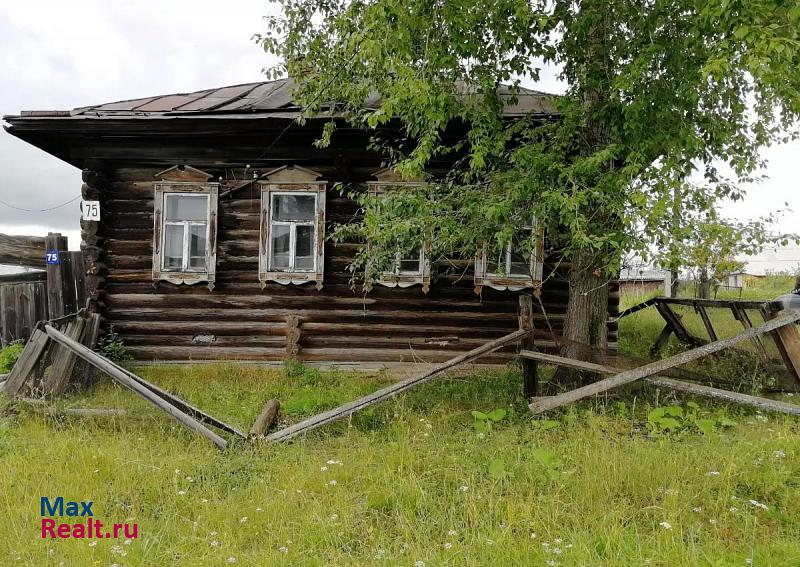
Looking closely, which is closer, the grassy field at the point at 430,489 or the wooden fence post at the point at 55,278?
the grassy field at the point at 430,489

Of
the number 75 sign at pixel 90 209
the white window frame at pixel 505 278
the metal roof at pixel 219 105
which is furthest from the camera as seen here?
the white window frame at pixel 505 278

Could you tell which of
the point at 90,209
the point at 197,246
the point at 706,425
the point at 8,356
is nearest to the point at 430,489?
the point at 706,425

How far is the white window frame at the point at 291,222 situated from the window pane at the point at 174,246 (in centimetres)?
125

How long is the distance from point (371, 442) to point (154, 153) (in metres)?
5.58

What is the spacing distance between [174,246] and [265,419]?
3.98 m

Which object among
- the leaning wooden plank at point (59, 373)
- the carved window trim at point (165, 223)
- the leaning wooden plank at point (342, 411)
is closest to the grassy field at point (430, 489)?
the leaning wooden plank at point (342, 411)

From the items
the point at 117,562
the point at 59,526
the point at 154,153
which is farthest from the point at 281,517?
the point at 154,153

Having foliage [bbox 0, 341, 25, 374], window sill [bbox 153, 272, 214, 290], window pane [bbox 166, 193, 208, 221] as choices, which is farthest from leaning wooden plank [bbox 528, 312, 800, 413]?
foliage [bbox 0, 341, 25, 374]

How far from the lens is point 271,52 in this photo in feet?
19.1

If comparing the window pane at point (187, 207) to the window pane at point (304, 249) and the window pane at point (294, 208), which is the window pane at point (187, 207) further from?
the window pane at point (304, 249)

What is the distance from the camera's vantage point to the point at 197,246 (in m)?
7.27

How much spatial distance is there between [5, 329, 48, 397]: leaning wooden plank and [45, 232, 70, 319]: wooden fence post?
352 centimetres

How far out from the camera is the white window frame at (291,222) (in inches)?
279

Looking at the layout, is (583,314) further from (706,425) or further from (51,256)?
(51,256)
